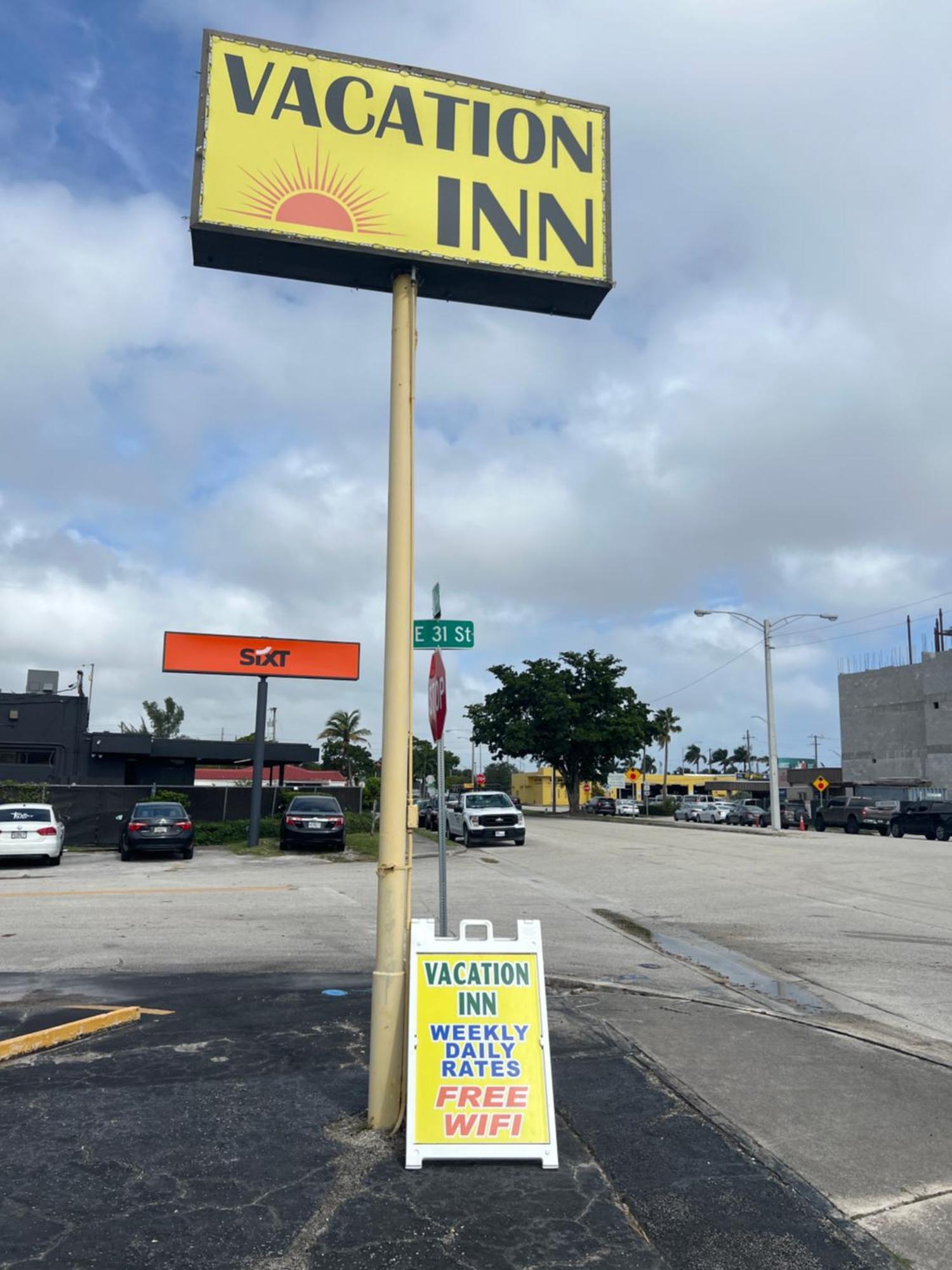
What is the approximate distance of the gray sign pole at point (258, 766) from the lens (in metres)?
27.4

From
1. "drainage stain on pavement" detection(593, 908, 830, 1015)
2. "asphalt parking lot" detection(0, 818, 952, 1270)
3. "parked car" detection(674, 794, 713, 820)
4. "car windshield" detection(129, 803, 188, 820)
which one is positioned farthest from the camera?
"parked car" detection(674, 794, 713, 820)

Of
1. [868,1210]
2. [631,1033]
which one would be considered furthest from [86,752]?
[868,1210]

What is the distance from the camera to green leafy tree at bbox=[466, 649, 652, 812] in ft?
214

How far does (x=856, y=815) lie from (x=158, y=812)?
31188 mm

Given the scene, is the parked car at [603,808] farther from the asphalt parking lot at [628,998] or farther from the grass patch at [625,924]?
the grass patch at [625,924]

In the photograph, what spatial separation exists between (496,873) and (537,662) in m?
47.8

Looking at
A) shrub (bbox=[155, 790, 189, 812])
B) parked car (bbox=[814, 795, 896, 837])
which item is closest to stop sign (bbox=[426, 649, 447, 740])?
shrub (bbox=[155, 790, 189, 812])

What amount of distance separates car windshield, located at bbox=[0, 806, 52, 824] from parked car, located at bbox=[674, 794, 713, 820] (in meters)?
42.9

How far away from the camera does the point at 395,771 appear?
5391 mm

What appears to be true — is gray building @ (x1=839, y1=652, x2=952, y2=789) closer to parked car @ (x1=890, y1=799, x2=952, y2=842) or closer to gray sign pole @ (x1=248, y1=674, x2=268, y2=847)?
parked car @ (x1=890, y1=799, x2=952, y2=842)

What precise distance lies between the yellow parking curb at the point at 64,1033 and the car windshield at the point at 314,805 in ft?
62.6

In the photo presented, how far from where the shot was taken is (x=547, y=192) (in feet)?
22.5

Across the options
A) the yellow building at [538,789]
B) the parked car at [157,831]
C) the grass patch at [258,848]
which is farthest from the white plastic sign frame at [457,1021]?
the yellow building at [538,789]

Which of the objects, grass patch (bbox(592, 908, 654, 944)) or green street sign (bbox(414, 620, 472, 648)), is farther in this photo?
grass patch (bbox(592, 908, 654, 944))
